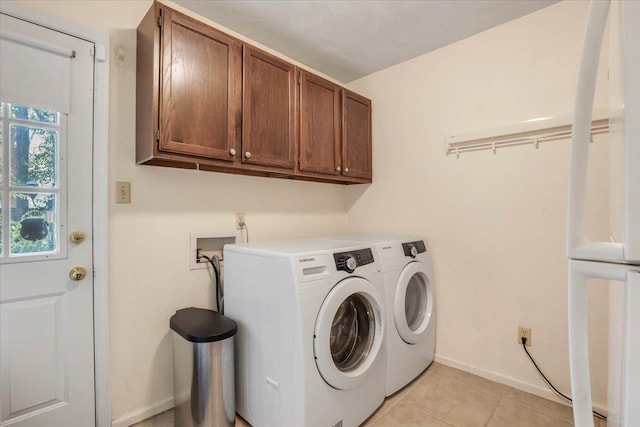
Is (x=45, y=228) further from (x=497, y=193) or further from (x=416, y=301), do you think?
(x=497, y=193)

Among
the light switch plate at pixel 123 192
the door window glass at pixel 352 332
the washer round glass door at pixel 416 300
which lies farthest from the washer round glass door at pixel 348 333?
the light switch plate at pixel 123 192

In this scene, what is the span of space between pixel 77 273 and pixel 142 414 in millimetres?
869

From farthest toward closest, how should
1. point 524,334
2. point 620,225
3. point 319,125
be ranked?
1. point 319,125
2. point 524,334
3. point 620,225

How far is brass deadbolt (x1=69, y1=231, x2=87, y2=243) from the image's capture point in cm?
148

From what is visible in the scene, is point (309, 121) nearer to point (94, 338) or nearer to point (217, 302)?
point (217, 302)

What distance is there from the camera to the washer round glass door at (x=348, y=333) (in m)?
1.38

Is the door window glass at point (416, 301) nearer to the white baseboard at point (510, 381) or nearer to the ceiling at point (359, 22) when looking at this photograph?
the white baseboard at point (510, 381)

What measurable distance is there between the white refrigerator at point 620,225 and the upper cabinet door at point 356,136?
187 cm

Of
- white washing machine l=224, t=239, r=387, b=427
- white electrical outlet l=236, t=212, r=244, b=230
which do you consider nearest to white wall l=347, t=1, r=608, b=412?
white washing machine l=224, t=239, r=387, b=427

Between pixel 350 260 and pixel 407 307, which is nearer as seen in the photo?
pixel 350 260

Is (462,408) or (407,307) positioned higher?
(407,307)

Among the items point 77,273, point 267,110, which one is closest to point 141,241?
point 77,273

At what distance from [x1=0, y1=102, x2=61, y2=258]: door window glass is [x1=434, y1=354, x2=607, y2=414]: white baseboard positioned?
256 cm

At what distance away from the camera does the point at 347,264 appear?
153cm
